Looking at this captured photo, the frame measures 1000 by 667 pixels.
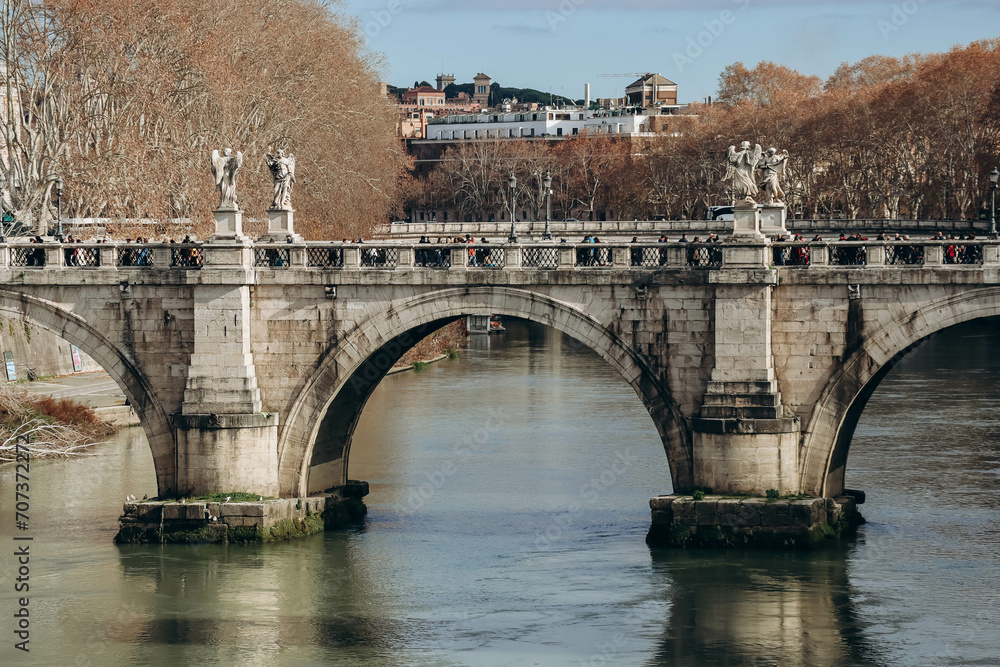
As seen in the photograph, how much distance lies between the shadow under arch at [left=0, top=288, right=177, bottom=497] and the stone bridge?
4 cm

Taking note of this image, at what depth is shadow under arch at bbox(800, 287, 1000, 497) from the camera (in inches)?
1207

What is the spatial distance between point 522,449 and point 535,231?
26.1 meters

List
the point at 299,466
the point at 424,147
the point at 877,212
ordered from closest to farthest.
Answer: the point at 299,466, the point at 877,212, the point at 424,147

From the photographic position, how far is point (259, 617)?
29.2m

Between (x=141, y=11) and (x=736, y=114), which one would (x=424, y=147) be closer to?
(x=736, y=114)

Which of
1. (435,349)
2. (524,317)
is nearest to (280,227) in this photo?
(524,317)

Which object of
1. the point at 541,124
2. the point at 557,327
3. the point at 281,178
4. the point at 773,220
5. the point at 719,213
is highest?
the point at 541,124

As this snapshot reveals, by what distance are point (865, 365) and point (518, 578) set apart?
8.18 m

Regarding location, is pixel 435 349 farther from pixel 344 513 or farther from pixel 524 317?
pixel 524 317

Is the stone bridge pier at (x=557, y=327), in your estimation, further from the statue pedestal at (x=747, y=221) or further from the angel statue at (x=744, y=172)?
the angel statue at (x=744, y=172)

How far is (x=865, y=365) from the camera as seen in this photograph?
102 feet

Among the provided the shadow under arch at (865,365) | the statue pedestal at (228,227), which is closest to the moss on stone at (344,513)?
the statue pedestal at (228,227)

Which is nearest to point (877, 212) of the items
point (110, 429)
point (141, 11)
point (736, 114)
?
point (736, 114)

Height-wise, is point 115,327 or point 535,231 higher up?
point 535,231
